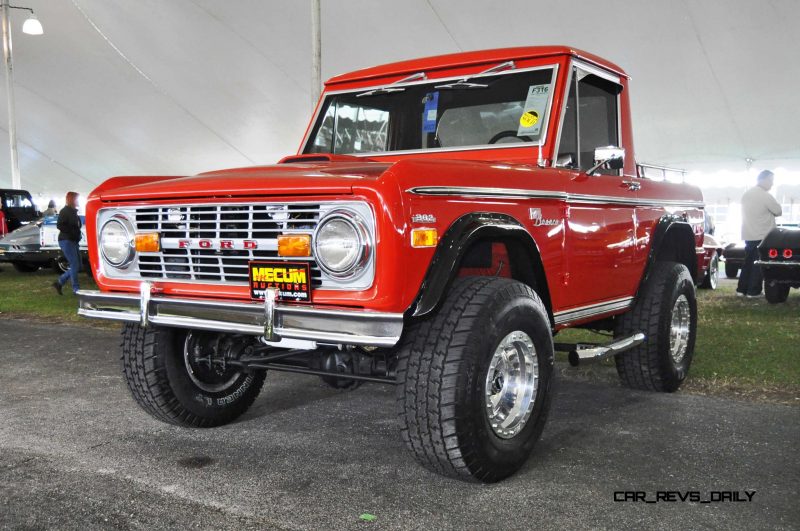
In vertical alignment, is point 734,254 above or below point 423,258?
below

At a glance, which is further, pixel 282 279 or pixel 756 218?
pixel 756 218

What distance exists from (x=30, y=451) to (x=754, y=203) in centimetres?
967

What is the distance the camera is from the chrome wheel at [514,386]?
3428 mm

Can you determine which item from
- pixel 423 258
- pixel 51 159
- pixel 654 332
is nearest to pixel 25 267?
pixel 51 159

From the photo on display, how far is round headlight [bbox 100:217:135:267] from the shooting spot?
369 centimetres

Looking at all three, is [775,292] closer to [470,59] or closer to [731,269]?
[731,269]

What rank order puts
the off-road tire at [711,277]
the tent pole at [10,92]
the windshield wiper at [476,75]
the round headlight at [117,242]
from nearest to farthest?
the round headlight at [117,242]
the windshield wiper at [476,75]
the off-road tire at [711,277]
the tent pole at [10,92]

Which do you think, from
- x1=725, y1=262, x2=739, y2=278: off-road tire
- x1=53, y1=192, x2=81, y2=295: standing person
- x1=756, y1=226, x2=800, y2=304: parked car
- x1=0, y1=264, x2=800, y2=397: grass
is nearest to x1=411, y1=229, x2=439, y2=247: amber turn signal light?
x1=0, y1=264, x2=800, y2=397: grass

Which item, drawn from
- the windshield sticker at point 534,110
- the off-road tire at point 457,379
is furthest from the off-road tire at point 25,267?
the off-road tire at point 457,379

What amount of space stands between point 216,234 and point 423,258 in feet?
3.18

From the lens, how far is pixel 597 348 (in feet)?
13.8

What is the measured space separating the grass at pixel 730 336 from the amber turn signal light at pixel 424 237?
9.72 ft

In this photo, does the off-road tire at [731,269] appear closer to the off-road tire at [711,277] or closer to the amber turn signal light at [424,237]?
the off-road tire at [711,277]

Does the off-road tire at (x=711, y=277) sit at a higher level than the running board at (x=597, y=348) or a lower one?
lower
